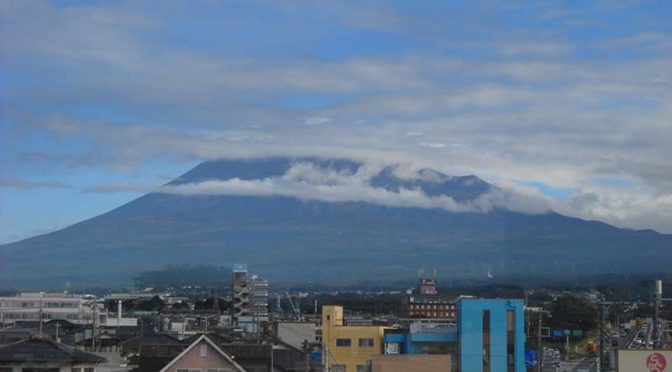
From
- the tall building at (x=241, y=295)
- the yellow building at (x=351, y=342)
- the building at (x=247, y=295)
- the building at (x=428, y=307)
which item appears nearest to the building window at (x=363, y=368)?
the yellow building at (x=351, y=342)

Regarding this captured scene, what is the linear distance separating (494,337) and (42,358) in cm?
1849

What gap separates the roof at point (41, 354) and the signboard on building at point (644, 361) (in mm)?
10154

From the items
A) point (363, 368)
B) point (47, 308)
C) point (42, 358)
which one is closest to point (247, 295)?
point (47, 308)

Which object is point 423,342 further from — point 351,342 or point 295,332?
point 295,332

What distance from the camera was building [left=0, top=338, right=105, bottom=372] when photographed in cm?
2166

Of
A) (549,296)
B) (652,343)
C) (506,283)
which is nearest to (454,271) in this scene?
(506,283)

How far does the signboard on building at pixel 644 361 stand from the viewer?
77.0 feet

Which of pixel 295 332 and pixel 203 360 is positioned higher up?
pixel 203 360

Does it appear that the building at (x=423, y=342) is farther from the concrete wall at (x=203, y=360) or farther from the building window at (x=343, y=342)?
the concrete wall at (x=203, y=360)

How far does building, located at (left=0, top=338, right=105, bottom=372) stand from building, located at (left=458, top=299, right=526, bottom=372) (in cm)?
1675

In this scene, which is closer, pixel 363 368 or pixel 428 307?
pixel 363 368

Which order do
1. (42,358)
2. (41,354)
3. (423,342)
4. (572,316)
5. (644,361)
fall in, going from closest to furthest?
(42,358) → (41,354) → (644,361) → (423,342) → (572,316)

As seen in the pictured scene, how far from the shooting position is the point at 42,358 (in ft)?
71.3

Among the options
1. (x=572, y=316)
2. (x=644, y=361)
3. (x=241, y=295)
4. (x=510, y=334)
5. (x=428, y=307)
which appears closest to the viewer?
(x=644, y=361)
